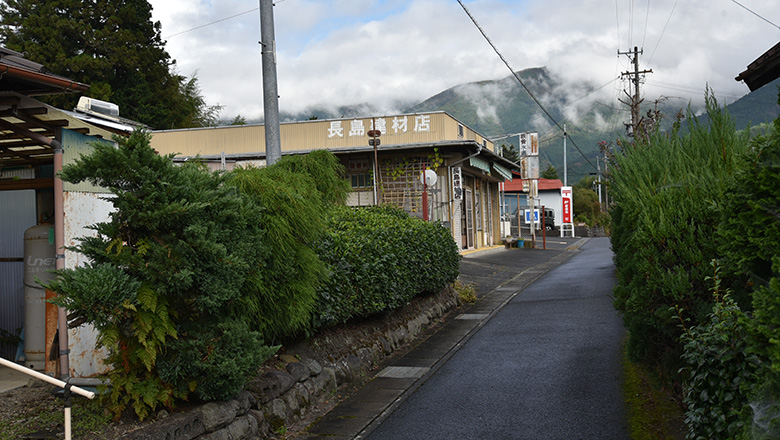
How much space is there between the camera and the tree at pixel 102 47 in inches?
1128

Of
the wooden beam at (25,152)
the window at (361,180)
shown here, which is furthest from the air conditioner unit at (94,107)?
the window at (361,180)

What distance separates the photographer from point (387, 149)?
2147cm

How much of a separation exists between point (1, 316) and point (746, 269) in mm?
7640

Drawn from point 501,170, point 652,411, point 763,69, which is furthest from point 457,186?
point 652,411

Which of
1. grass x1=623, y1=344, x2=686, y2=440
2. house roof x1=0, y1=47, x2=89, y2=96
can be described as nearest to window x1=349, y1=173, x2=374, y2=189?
grass x1=623, y1=344, x2=686, y2=440

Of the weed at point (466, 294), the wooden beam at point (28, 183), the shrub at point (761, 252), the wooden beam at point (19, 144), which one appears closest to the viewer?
the shrub at point (761, 252)

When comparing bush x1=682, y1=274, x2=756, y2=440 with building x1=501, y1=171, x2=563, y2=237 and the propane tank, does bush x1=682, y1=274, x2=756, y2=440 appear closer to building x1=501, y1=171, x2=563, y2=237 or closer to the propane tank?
the propane tank

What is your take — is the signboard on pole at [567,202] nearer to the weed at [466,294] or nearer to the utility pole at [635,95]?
the utility pole at [635,95]

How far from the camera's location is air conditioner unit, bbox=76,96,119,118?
8.20 metres

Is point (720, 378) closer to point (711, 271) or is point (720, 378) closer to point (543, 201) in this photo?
point (711, 271)

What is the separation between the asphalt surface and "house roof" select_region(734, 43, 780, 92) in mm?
4382

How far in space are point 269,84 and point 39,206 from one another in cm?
339

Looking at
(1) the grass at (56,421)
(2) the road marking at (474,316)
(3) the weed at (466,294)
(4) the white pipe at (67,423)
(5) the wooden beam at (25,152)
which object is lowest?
(2) the road marking at (474,316)

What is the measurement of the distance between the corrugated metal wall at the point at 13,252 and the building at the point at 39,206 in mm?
11
